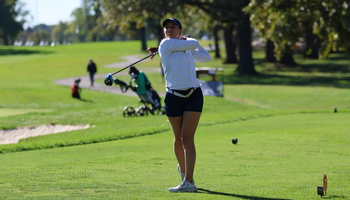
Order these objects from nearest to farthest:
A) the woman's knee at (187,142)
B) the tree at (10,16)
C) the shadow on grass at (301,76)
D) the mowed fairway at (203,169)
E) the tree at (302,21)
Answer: the mowed fairway at (203,169), the woman's knee at (187,142), the tree at (302,21), the shadow on grass at (301,76), the tree at (10,16)

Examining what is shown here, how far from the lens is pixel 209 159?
863cm

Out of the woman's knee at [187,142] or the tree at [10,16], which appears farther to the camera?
the tree at [10,16]

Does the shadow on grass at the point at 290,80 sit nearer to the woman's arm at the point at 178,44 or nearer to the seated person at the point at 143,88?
the seated person at the point at 143,88

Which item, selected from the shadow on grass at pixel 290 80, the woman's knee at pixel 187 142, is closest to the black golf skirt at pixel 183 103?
the woman's knee at pixel 187 142

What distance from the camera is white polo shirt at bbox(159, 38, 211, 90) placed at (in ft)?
20.0

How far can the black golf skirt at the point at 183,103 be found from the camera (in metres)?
6.19

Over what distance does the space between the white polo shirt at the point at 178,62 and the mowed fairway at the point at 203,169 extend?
3.95 ft

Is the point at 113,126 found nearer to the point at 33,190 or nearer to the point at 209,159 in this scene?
the point at 209,159

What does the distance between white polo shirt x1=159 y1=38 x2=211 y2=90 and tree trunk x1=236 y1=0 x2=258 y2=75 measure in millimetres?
34321

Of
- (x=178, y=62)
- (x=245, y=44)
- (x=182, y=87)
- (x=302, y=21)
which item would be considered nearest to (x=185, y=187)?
(x=182, y=87)

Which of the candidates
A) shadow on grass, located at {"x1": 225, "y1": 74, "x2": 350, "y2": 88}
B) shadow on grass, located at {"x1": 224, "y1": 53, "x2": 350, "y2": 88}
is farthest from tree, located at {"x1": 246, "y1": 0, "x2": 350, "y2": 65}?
shadow on grass, located at {"x1": 224, "y1": 53, "x2": 350, "y2": 88}

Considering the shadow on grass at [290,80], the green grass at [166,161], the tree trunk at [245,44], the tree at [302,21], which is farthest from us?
the tree trunk at [245,44]

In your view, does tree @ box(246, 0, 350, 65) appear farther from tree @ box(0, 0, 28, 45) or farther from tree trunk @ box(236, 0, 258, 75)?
tree @ box(0, 0, 28, 45)

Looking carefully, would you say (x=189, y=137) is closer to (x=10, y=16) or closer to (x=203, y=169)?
(x=203, y=169)
